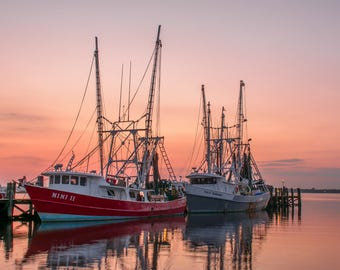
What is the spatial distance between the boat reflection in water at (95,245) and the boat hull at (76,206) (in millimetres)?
2058

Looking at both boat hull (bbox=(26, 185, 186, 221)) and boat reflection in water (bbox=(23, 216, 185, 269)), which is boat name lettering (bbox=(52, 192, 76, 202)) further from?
boat reflection in water (bbox=(23, 216, 185, 269))

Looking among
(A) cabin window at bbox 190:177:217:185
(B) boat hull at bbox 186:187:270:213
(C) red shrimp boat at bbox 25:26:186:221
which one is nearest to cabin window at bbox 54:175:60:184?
(C) red shrimp boat at bbox 25:26:186:221

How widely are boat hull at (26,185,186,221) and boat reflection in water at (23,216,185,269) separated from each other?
6.75 feet

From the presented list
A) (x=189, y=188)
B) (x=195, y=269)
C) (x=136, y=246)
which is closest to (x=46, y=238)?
(x=136, y=246)

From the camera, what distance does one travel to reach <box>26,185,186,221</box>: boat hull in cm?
3728

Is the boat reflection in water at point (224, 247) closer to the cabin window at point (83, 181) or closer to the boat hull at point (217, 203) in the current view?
the cabin window at point (83, 181)

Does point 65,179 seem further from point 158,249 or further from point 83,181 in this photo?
point 158,249

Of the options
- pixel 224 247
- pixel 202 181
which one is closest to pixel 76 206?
pixel 224 247

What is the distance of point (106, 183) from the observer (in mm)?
41062

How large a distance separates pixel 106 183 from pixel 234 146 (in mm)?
35414

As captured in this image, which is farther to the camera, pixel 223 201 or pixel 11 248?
pixel 223 201

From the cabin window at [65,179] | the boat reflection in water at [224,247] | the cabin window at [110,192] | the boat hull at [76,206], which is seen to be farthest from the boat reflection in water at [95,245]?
the cabin window at [110,192]

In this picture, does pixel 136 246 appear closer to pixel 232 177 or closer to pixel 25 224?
pixel 25 224

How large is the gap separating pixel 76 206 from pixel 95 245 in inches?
568
